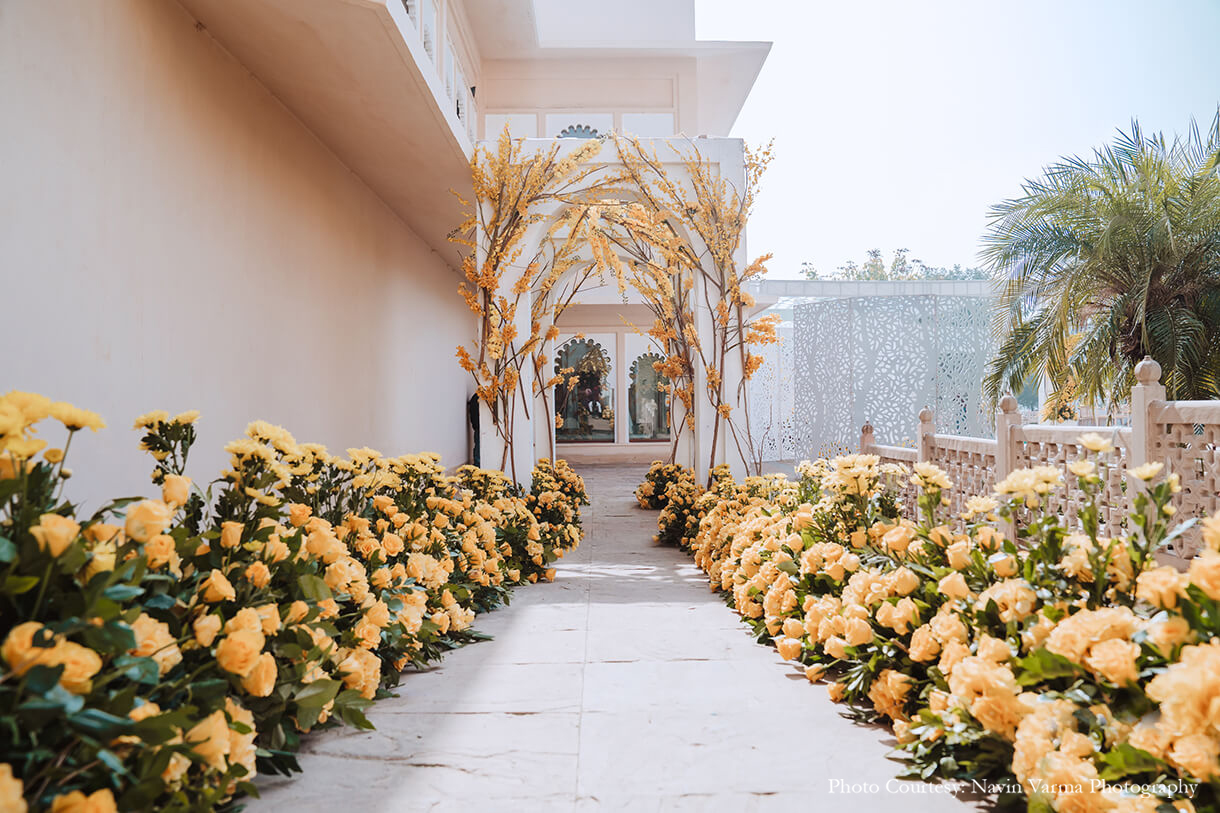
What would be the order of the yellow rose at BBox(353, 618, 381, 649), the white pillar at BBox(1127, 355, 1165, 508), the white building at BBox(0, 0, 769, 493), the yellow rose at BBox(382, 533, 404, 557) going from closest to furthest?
the yellow rose at BBox(353, 618, 381, 649) → the yellow rose at BBox(382, 533, 404, 557) → the white building at BBox(0, 0, 769, 493) → the white pillar at BBox(1127, 355, 1165, 508)

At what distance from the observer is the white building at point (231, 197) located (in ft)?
9.66

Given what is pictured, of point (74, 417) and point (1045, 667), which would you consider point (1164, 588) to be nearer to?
point (1045, 667)

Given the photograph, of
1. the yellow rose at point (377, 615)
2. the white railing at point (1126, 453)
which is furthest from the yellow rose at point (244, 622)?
the white railing at point (1126, 453)

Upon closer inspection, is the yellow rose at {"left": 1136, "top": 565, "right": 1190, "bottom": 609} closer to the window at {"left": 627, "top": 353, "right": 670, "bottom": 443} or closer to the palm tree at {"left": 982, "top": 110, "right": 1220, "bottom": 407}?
the palm tree at {"left": 982, "top": 110, "right": 1220, "bottom": 407}

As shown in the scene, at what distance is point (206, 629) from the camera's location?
159cm

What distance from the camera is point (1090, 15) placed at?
18.7 m

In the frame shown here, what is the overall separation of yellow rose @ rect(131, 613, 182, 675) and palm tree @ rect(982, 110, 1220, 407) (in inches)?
338

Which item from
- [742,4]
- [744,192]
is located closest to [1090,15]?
[742,4]

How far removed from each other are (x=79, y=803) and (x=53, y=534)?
1.35 feet

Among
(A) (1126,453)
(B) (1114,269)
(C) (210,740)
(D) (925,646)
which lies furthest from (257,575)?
(B) (1114,269)

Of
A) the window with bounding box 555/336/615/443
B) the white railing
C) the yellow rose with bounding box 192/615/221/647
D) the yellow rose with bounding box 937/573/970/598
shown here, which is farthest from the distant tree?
the yellow rose with bounding box 192/615/221/647

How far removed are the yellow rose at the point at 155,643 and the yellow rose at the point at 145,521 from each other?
159mm

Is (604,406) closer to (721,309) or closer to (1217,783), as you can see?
(721,309)

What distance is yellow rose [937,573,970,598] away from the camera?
6.60 feet
